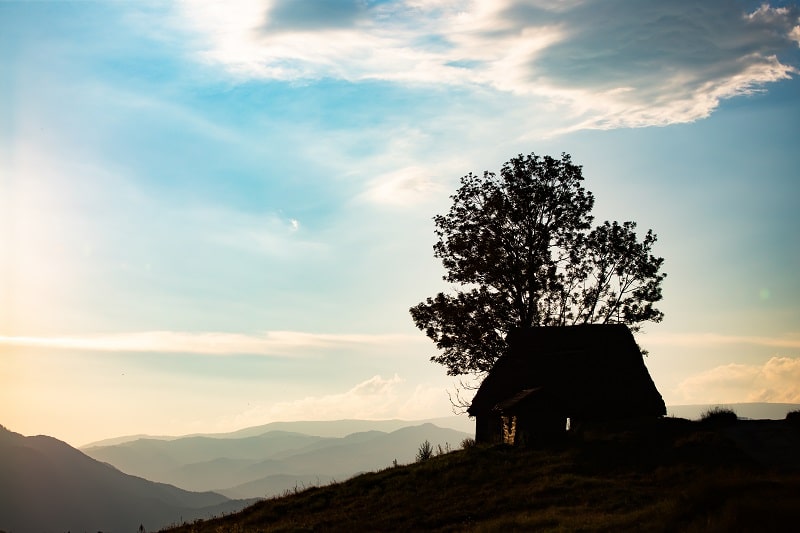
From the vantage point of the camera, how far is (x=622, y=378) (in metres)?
43.5

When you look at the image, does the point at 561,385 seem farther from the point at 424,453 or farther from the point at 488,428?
the point at 424,453

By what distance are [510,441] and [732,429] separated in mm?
10993

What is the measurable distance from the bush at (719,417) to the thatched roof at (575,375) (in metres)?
3.32

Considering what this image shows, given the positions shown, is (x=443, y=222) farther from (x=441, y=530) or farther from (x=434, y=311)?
(x=441, y=530)

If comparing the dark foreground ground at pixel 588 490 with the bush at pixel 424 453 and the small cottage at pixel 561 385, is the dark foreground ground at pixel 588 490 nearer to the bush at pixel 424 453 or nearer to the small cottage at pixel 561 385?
the small cottage at pixel 561 385

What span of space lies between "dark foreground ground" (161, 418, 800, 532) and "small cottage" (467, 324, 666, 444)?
2655 millimetres

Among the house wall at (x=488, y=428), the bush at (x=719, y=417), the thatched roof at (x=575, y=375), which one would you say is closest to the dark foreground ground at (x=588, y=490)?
the bush at (x=719, y=417)

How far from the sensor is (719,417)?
39188 mm

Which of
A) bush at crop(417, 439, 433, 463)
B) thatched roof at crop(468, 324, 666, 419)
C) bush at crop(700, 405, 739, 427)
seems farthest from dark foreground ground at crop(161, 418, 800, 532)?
thatched roof at crop(468, 324, 666, 419)

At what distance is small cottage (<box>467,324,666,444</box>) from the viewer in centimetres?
3994

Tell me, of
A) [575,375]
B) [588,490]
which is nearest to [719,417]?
[575,375]

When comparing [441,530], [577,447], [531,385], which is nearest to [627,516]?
[441,530]

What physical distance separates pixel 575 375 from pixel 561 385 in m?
1.17

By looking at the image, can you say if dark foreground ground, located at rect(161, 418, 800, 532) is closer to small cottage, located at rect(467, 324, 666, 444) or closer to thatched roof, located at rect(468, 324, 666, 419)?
small cottage, located at rect(467, 324, 666, 444)
